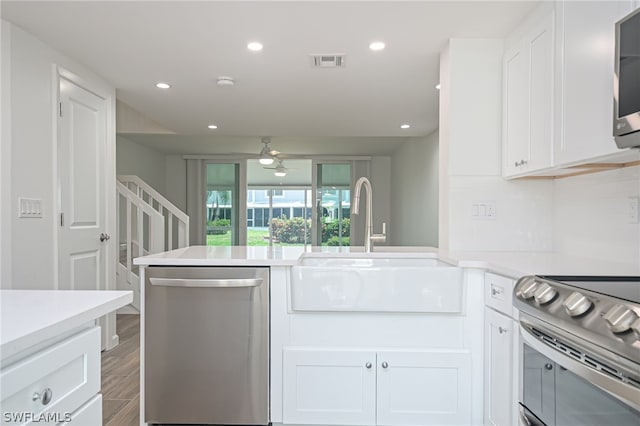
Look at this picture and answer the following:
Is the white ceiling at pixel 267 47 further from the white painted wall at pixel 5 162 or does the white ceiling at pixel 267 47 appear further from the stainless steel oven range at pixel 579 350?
the stainless steel oven range at pixel 579 350

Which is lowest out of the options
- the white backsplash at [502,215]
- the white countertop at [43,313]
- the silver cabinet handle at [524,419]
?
the silver cabinet handle at [524,419]

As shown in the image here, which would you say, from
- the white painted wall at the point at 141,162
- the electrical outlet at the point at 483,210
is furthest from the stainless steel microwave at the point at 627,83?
the white painted wall at the point at 141,162

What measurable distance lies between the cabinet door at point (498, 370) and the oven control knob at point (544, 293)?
42 centimetres

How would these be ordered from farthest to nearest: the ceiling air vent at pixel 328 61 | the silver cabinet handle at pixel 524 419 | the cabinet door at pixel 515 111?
the ceiling air vent at pixel 328 61 → the cabinet door at pixel 515 111 → the silver cabinet handle at pixel 524 419

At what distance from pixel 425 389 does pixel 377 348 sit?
0.92 feet

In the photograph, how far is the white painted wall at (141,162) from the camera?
640cm

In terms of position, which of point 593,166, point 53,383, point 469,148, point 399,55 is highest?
point 399,55

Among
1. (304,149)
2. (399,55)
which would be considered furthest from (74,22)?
(304,149)

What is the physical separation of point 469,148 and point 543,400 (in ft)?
5.40

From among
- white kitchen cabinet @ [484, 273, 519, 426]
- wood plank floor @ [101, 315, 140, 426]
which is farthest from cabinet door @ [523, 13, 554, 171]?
wood plank floor @ [101, 315, 140, 426]

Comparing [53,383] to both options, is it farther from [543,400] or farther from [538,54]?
[538,54]

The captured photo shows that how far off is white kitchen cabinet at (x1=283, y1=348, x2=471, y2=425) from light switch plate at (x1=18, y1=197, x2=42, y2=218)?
1.98 meters

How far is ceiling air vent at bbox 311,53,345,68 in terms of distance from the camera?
9.61ft

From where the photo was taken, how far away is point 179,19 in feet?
7.83
